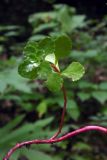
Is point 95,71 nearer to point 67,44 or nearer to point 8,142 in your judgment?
point 8,142

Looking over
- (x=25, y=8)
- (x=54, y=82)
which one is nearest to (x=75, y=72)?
(x=54, y=82)

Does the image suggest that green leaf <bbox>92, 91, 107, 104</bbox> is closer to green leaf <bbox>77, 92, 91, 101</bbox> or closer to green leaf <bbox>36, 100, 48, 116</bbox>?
green leaf <bbox>77, 92, 91, 101</bbox>

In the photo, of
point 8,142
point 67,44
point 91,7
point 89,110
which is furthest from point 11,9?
point 67,44

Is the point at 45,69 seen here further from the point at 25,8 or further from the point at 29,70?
the point at 25,8

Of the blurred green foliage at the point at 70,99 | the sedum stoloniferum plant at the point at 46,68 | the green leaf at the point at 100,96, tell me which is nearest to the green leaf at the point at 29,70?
the sedum stoloniferum plant at the point at 46,68

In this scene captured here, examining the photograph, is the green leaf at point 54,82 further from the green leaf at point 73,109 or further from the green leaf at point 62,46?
the green leaf at point 73,109

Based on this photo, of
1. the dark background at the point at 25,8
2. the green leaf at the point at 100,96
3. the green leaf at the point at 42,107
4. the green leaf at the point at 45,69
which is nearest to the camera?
the green leaf at the point at 45,69

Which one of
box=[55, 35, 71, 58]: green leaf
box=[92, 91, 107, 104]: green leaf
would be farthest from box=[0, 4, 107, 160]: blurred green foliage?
box=[55, 35, 71, 58]: green leaf
